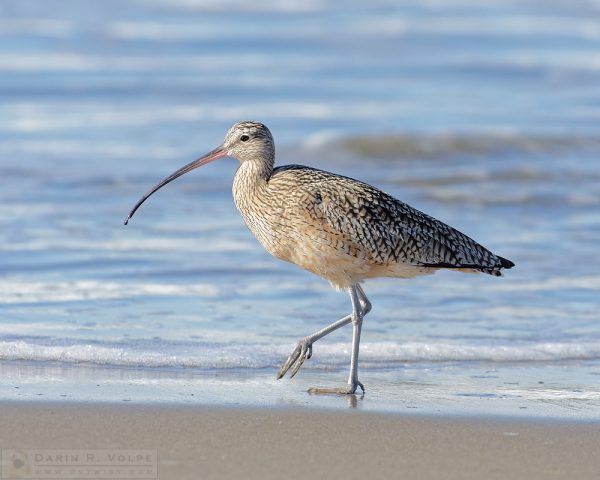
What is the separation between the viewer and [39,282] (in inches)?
353

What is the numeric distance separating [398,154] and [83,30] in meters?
A: 10.5

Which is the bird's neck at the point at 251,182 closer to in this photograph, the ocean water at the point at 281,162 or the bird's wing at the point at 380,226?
the bird's wing at the point at 380,226

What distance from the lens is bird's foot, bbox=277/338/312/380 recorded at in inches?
270

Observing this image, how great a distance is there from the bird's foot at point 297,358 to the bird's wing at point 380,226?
0.58 metres

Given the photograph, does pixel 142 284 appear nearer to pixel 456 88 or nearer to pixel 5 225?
pixel 5 225

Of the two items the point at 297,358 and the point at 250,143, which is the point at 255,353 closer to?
the point at 297,358

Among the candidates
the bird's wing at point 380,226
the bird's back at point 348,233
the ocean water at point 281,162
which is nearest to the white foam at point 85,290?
the ocean water at point 281,162

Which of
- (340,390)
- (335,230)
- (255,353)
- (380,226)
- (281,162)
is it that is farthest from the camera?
(281,162)

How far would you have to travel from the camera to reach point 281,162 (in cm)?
1487

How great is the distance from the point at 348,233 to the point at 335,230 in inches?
2.9

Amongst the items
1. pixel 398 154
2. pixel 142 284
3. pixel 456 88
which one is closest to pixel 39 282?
pixel 142 284

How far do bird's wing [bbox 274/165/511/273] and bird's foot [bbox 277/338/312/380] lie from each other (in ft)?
1.90

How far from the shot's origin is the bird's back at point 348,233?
7059 millimetres

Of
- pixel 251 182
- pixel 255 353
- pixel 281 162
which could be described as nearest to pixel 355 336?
pixel 255 353
